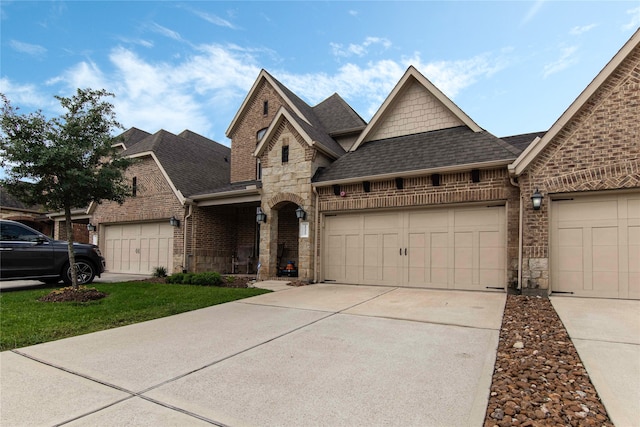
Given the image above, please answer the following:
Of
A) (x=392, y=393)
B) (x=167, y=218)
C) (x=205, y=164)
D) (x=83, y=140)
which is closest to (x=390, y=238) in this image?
(x=392, y=393)

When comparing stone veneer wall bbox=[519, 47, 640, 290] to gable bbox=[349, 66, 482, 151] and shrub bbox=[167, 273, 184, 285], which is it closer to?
gable bbox=[349, 66, 482, 151]

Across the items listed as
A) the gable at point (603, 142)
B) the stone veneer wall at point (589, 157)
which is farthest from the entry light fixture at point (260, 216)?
the gable at point (603, 142)

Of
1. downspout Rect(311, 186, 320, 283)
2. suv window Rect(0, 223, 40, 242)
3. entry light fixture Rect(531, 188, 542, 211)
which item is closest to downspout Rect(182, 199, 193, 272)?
suv window Rect(0, 223, 40, 242)

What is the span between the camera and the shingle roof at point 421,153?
8.72 m

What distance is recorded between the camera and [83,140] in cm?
768

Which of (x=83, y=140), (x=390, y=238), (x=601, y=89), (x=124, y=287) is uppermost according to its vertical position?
(x=601, y=89)

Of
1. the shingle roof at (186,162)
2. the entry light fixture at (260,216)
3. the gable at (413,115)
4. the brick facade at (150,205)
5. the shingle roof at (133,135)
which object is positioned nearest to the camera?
the gable at (413,115)

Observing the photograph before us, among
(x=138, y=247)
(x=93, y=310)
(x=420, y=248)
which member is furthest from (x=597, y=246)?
(x=138, y=247)

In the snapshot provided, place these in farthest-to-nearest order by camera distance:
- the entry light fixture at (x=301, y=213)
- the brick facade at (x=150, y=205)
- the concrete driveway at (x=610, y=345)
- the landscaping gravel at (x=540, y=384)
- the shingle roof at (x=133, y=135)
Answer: the shingle roof at (x=133, y=135), the brick facade at (x=150, y=205), the entry light fixture at (x=301, y=213), the concrete driveway at (x=610, y=345), the landscaping gravel at (x=540, y=384)

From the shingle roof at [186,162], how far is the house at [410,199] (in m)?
0.10

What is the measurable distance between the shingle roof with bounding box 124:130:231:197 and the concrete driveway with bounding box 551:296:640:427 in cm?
1279

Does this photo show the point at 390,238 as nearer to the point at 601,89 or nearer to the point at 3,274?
the point at 601,89

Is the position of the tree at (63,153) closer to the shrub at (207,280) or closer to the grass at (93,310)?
the grass at (93,310)

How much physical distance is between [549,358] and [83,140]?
9.35 metres
